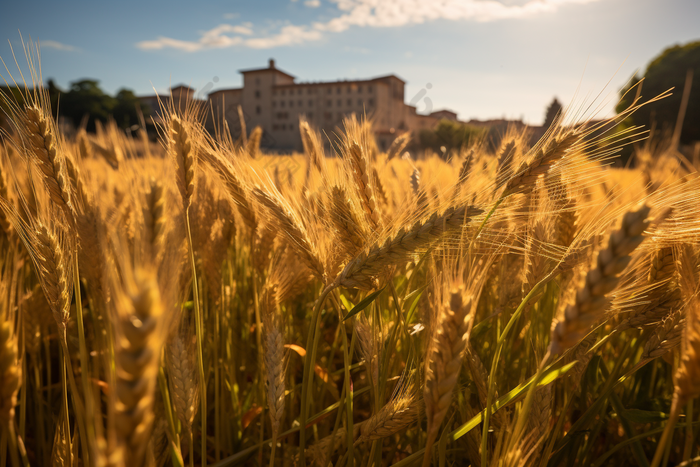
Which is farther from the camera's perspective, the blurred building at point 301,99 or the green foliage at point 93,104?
the blurred building at point 301,99

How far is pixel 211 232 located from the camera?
1.66m

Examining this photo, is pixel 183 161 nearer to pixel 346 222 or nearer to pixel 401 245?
pixel 346 222

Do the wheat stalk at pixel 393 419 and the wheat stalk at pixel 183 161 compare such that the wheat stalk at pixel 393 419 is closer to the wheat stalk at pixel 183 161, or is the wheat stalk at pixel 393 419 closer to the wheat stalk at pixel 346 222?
the wheat stalk at pixel 346 222

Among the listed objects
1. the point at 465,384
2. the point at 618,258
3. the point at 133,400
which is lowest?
the point at 465,384

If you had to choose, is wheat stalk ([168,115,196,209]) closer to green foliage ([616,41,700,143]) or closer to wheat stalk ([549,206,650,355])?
wheat stalk ([549,206,650,355])

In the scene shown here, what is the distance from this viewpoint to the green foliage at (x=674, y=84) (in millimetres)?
21781

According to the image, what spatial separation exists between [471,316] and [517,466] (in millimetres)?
358

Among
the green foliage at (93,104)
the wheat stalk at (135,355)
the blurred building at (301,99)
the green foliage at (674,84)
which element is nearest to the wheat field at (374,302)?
the wheat stalk at (135,355)

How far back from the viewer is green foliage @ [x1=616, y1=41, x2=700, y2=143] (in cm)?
2178

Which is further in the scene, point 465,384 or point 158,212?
point 465,384

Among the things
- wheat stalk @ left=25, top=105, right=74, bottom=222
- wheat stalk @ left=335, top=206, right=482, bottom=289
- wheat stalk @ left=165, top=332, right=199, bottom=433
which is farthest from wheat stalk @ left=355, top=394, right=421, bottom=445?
wheat stalk @ left=25, top=105, right=74, bottom=222

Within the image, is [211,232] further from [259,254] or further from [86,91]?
[86,91]

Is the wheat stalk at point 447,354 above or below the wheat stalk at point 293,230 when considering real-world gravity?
below

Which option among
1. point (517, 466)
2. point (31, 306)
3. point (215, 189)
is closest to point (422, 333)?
point (517, 466)
